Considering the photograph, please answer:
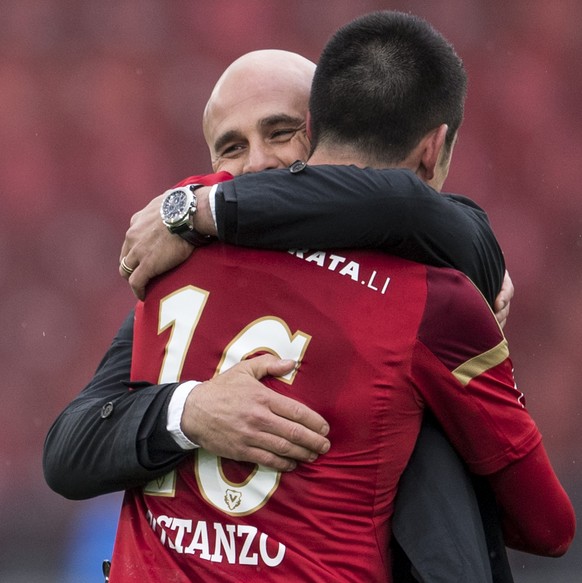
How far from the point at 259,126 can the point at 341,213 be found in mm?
608

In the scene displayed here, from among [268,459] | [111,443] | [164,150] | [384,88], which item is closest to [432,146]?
[384,88]

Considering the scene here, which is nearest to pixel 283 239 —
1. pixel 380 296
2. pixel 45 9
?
pixel 380 296

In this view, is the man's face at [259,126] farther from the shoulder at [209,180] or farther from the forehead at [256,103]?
the shoulder at [209,180]

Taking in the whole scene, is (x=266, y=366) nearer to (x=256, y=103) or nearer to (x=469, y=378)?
(x=469, y=378)

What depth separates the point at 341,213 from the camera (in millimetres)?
1696

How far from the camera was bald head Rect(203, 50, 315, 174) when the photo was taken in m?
2.25

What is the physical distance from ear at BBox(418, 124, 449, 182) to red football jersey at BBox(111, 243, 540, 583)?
0.69 feet

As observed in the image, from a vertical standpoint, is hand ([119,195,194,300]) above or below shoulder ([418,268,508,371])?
above

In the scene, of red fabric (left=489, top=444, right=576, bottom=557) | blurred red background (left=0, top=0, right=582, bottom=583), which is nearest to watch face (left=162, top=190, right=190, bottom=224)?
red fabric (left=489, top=444, right=576, bottom=557)

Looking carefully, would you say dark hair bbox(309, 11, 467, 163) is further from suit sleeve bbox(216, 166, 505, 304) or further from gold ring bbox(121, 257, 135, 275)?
gold ring bbox(121, 257, 135, 275)

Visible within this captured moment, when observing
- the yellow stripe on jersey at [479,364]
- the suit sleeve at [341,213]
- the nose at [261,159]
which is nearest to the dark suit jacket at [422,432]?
the suit sleeve at [341,213]

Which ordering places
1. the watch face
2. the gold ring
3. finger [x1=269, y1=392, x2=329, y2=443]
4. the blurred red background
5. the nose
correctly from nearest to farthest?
finger [x1=269, y1=392, x2=329, y2=443] → the watch face → the gold ring → the nose → the blurred red background

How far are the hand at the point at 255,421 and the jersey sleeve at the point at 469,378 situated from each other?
0.18m

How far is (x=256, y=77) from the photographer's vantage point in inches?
90.8
